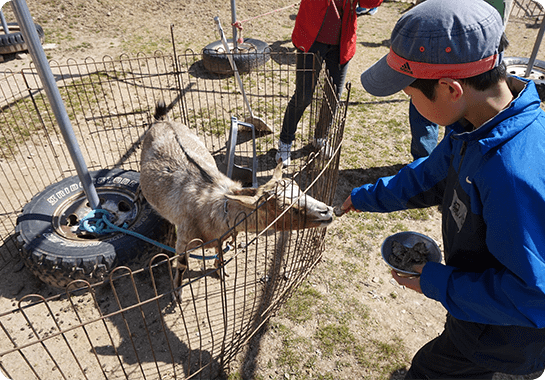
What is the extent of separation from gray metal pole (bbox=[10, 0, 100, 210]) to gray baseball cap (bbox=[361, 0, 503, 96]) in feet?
10.8

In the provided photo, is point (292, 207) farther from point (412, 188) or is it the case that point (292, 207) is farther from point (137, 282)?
point (137, 282)

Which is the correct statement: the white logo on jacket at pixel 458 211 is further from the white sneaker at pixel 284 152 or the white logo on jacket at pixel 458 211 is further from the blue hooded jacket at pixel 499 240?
the white sneaker at pixel 284 152

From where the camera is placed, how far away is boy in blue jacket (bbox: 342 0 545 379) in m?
1.87

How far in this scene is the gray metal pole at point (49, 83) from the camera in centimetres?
348

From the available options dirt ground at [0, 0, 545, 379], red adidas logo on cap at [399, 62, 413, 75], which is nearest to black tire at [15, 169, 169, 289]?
dirt ground at [0, 0, 545, 379]

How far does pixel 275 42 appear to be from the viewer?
11.1m

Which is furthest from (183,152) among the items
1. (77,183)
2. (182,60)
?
(182,60)

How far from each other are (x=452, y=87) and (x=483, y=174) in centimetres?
48

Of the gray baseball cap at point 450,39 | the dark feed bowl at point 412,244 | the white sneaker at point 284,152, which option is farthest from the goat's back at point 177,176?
the gray baseball cap at point 450,39

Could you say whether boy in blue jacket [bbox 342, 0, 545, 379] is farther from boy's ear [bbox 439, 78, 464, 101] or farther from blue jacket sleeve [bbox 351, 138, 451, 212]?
blue jacket sleeve [bbox 351, 138, 451, 212]

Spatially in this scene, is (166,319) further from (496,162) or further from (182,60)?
(182,60)

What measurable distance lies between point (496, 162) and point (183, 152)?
3.85m

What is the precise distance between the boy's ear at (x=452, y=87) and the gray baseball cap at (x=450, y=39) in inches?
1.0

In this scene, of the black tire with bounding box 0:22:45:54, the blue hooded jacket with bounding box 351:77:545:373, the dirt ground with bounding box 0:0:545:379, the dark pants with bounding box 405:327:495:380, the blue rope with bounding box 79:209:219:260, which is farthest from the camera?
the black tire with bounding box 0:22:45:54
